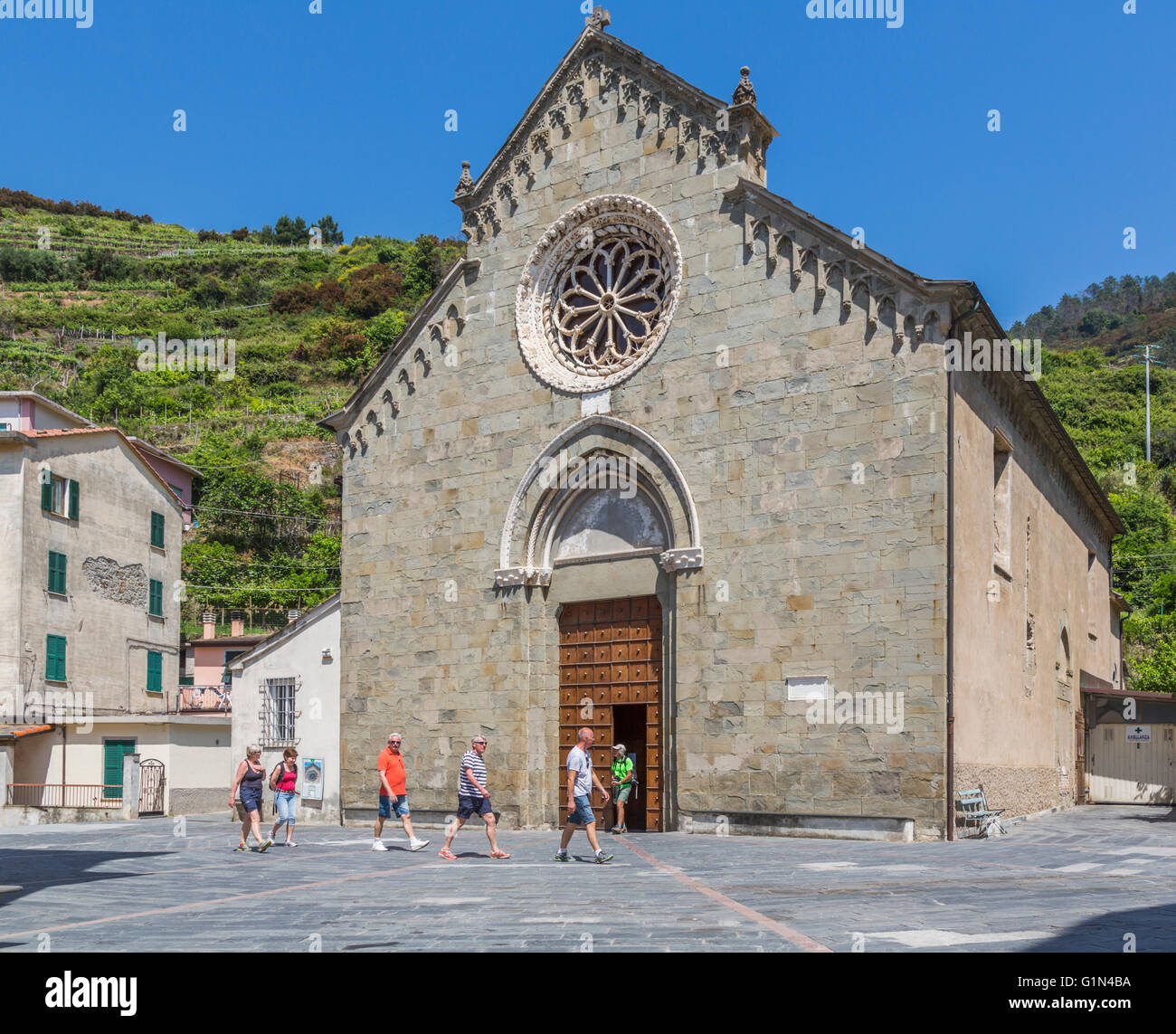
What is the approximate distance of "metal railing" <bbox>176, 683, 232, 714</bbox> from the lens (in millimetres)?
42625

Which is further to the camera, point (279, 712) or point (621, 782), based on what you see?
point (279, 712)

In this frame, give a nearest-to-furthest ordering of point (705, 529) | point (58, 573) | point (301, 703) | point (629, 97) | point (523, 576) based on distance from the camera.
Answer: point (705, 529)
point (629, 97)
point (523, 576)
point (301, 703)
point (58, 573)

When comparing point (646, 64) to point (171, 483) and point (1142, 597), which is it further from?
point (1142, 597)

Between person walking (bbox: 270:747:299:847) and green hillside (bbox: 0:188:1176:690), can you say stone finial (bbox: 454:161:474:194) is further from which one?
green hillside (bbox: 0:188:1176:690)

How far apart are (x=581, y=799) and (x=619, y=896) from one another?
12.7ft

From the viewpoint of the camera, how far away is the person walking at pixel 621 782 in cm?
2034

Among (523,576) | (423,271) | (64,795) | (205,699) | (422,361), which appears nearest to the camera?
(523,576)

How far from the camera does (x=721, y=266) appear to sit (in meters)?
21.1

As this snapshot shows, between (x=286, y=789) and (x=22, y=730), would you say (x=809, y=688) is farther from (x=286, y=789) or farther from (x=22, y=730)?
(x=22, y=730)

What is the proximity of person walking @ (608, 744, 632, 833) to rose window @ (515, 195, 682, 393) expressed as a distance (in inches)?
271

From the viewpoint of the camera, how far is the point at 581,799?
50.2ft

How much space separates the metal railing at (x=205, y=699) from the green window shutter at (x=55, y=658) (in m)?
8.78

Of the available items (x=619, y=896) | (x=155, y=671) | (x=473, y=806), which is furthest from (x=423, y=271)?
(x=619, y=896)

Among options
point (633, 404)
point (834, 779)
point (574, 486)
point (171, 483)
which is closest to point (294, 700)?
point (574, 486)
